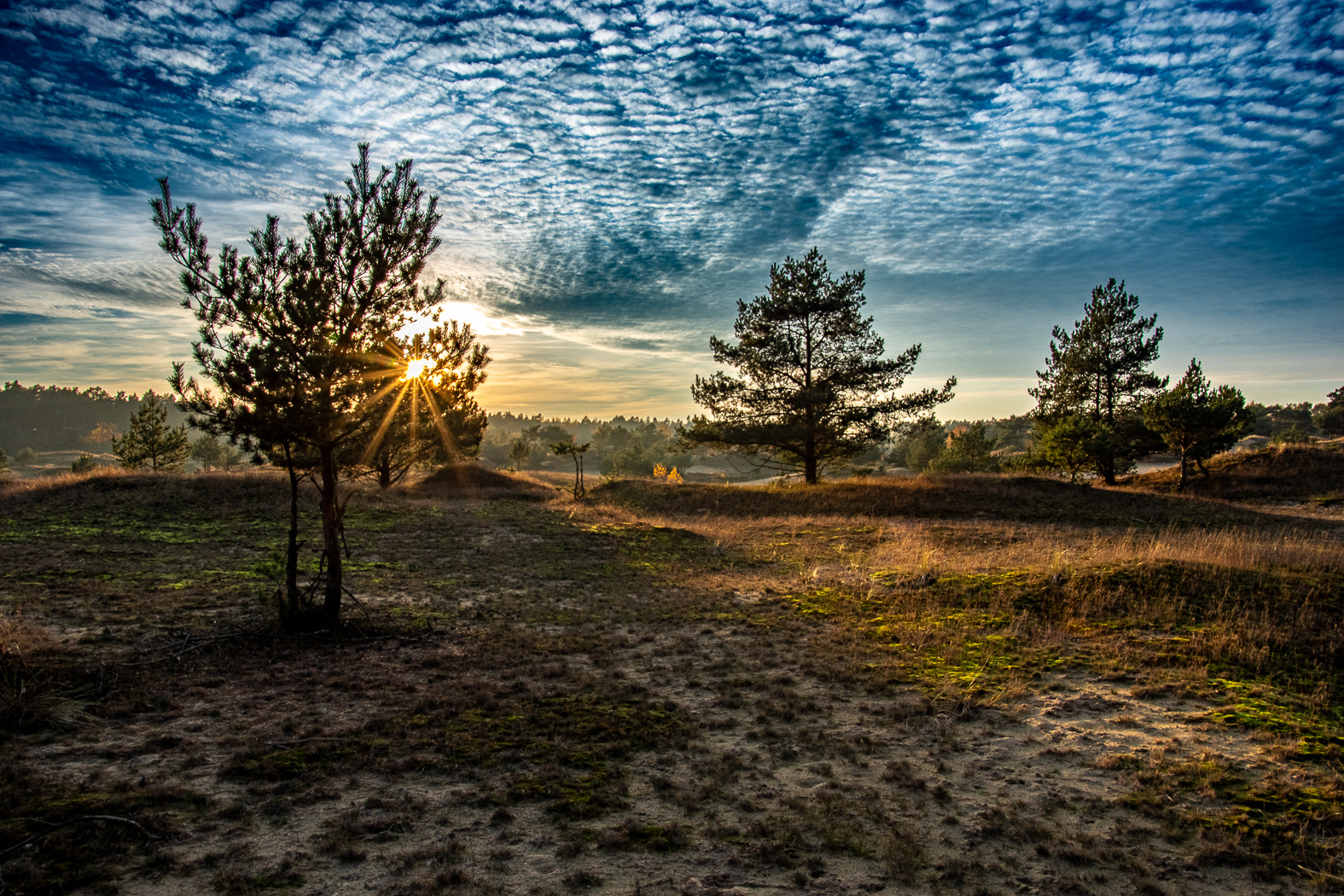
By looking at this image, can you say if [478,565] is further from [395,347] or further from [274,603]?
[395,347]

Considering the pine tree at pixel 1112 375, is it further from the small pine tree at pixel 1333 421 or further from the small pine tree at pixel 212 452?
the small pine tree at pixel 212 452

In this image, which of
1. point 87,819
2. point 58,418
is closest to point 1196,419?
point 87,819

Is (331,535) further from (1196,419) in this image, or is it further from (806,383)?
(1196,419)

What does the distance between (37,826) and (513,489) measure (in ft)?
93.5

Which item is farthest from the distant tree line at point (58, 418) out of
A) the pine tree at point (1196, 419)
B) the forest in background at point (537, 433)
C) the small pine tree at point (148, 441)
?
the pine tree at point (1196, 419)

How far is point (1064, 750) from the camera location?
16.4ft

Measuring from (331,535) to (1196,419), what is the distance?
116ft

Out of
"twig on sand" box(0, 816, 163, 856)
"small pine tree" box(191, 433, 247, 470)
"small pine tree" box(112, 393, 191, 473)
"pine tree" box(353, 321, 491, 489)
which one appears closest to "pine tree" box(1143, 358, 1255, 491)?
"pine tree" box(353, 321, 491, 489)

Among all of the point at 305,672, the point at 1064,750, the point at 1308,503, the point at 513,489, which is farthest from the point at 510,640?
the point at 1308,503

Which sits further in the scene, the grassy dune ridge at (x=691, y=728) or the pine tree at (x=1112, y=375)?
the pine tree at (x=1112, y=375)

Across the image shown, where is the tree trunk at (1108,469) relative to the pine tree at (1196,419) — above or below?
below

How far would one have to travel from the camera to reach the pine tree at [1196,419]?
88.2 ft

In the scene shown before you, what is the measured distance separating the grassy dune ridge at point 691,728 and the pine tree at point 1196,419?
67.2 ft

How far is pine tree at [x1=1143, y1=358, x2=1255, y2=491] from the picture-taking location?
26891mm
